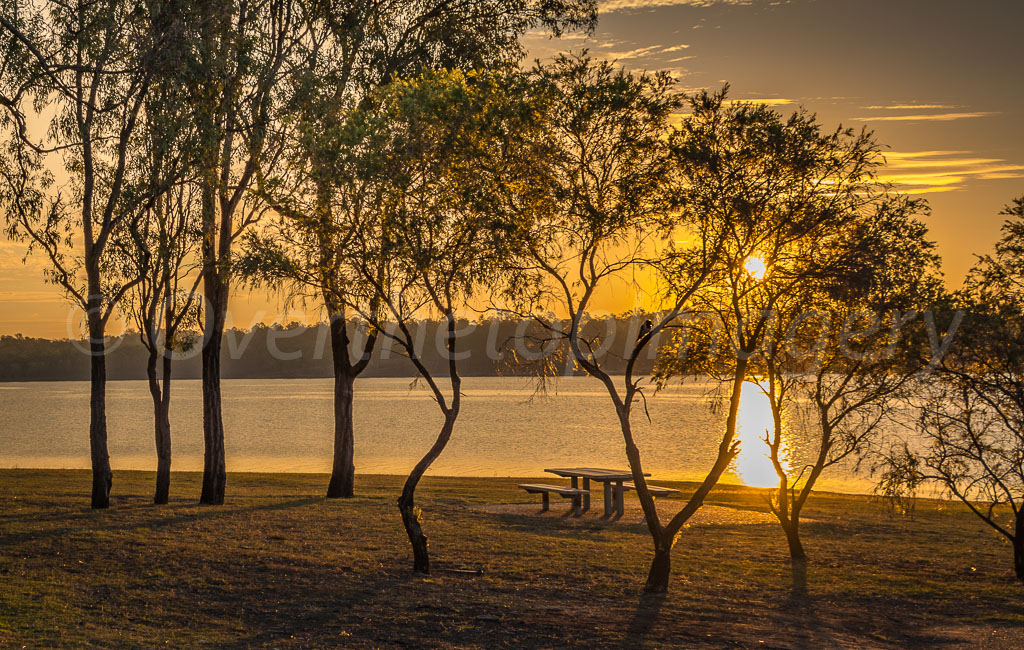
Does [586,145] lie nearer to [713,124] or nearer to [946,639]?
A: [713,124]

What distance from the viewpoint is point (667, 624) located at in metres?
10.2

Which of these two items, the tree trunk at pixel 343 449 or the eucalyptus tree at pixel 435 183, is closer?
the eucalyptus tree at pixel 435 183

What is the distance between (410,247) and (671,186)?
352cm

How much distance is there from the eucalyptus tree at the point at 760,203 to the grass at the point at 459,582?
1.89m

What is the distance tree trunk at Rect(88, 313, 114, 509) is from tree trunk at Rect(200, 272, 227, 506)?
6.42ft

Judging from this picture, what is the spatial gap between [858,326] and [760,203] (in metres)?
3.13

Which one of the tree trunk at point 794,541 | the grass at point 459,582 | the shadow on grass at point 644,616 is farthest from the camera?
the tree trunk at point 794,541

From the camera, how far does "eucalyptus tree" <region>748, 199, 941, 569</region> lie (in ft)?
40.5

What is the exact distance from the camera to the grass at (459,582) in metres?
9.48

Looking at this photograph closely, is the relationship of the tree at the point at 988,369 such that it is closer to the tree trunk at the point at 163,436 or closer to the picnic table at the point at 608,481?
the picnic table at the point at 608,481

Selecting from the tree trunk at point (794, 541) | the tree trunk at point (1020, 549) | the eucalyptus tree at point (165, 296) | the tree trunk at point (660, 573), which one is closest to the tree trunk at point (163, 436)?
the eucalyptus tree at point (165, 296)

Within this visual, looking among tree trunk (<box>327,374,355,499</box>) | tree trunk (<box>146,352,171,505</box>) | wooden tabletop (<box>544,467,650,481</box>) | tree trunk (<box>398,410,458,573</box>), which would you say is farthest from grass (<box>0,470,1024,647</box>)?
tree trunk (<box>327,374,355,499</box>)

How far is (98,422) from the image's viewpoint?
1702cm

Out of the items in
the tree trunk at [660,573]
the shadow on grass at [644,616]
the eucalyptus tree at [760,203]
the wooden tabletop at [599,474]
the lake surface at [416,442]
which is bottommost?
the lake surface at [416,442]
